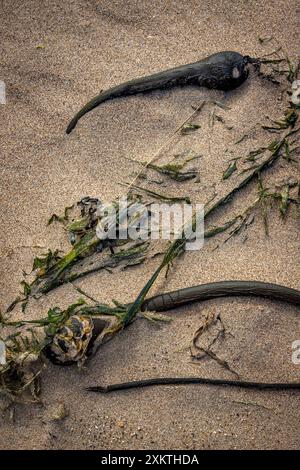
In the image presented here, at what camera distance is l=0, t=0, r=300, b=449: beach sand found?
8.13ft

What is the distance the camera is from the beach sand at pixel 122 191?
8.13 ft

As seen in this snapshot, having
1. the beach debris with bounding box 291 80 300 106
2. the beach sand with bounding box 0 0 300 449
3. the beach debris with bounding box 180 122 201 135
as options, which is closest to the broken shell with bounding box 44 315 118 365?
the beach sand with bounding box 0 0 300 449

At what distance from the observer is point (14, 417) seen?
2496mm

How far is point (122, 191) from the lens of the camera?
2719 mm

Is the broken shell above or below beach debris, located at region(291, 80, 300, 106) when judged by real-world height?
below

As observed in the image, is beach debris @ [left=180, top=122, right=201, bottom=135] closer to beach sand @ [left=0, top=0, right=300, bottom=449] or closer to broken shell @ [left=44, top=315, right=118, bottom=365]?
beach sand @ [left=0, top=0, right=300, bottom=449]

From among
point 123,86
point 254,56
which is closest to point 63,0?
point 123,86

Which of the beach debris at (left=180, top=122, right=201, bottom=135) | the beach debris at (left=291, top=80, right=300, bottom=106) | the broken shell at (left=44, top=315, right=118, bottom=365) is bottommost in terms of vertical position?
the broken shell at (left=44, top=315, right=118, bottom=365)

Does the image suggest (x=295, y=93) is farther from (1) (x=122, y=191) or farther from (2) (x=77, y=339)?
(2) (x=77, y=339)

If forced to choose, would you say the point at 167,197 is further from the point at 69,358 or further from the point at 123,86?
the point at 69,358

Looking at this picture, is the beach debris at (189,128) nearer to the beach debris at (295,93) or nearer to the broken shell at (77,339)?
the beach debris at (295,93)

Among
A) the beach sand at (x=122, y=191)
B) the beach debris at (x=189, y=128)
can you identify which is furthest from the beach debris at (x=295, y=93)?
the beach debris at (x=189, y=128)

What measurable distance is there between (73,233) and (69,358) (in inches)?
24.4

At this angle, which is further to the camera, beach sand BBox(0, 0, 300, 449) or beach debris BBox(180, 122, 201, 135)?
beach debris BBox(180, 122, 201, 135)
